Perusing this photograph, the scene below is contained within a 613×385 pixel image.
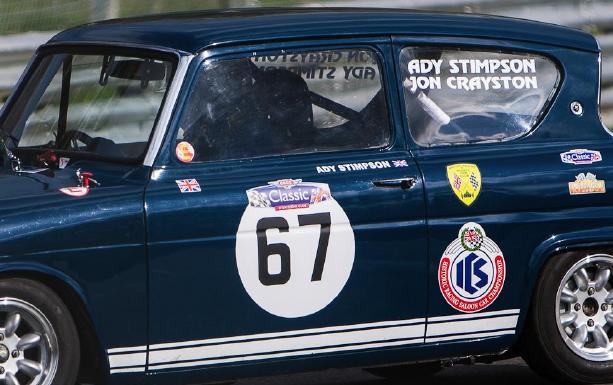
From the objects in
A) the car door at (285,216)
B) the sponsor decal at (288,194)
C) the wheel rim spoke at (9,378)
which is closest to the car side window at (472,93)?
the car door at (285,216)

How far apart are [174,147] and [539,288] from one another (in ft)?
5.59

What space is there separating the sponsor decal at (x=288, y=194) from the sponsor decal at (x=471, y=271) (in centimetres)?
61

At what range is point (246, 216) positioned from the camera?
5.29 m

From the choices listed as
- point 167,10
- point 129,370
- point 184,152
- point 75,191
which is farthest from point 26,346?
point 167,10

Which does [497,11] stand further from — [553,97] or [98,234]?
[98,234]

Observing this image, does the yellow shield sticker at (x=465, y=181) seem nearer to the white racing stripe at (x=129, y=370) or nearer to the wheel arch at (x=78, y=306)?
the white racing stripe at (x=129, y=370)

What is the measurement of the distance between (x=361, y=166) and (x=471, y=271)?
64 centimetres

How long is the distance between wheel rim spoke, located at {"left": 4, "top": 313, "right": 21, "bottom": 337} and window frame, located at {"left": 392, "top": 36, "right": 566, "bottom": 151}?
5.87ft

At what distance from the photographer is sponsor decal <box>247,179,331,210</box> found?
5344mm

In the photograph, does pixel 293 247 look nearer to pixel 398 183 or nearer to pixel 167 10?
pixel 398 183

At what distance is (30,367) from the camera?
5082mm

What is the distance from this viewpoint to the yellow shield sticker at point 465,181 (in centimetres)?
570

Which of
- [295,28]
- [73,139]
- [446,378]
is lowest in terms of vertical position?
[446,378]

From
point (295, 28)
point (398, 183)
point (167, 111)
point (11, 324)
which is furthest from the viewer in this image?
point (295, 28)
